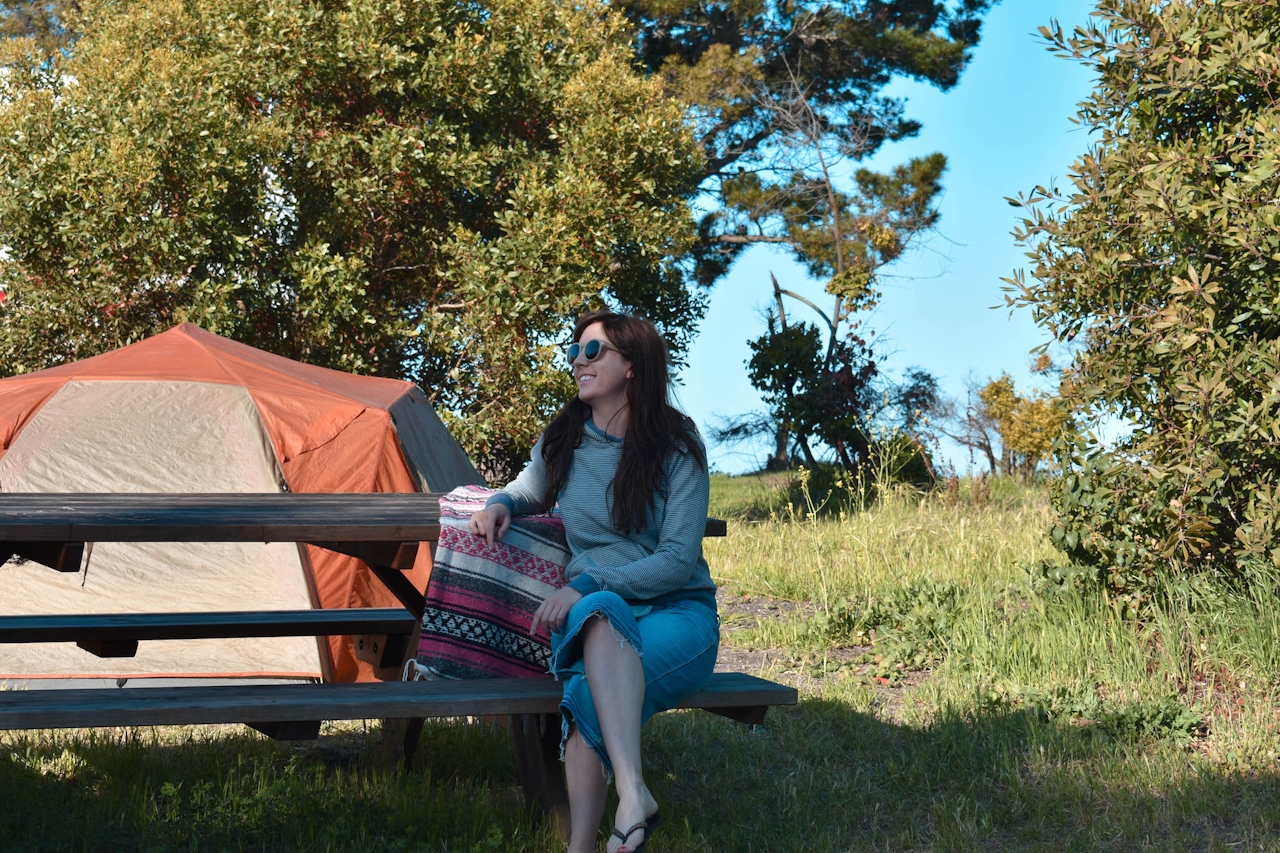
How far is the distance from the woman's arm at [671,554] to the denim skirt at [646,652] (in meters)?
0.08

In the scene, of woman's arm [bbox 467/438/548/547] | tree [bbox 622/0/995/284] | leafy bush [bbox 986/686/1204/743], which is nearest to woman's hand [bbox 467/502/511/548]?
woman's arm [bbox 467/438/548/547]

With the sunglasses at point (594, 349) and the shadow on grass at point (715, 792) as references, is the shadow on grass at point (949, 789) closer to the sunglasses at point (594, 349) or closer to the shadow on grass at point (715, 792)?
the shadow on grass at point (715, 792)

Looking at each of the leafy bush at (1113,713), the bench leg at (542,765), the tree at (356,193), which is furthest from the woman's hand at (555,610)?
the tree at (356,193)

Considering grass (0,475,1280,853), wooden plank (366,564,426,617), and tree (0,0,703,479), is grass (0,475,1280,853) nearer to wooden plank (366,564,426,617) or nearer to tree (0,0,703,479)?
→ wooden plank (366,564,426,617)

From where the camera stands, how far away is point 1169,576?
5.50 m

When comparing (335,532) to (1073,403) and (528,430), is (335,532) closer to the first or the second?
(1073,403)

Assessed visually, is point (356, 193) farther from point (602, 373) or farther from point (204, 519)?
point (204, 519)

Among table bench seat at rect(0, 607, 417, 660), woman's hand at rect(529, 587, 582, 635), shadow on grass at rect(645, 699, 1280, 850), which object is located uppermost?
woman's hand at rect(529, 587, 582, 635)

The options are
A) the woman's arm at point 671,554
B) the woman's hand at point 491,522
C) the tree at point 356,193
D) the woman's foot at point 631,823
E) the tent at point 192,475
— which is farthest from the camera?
the tree at point 356,193

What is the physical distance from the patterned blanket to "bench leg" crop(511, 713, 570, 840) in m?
0.17

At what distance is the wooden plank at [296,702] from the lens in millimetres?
3020

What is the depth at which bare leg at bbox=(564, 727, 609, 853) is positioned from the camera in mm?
3045

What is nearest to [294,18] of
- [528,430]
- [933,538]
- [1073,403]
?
[528,430]

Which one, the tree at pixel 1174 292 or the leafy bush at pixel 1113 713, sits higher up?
the tree at pixel 1174 292
